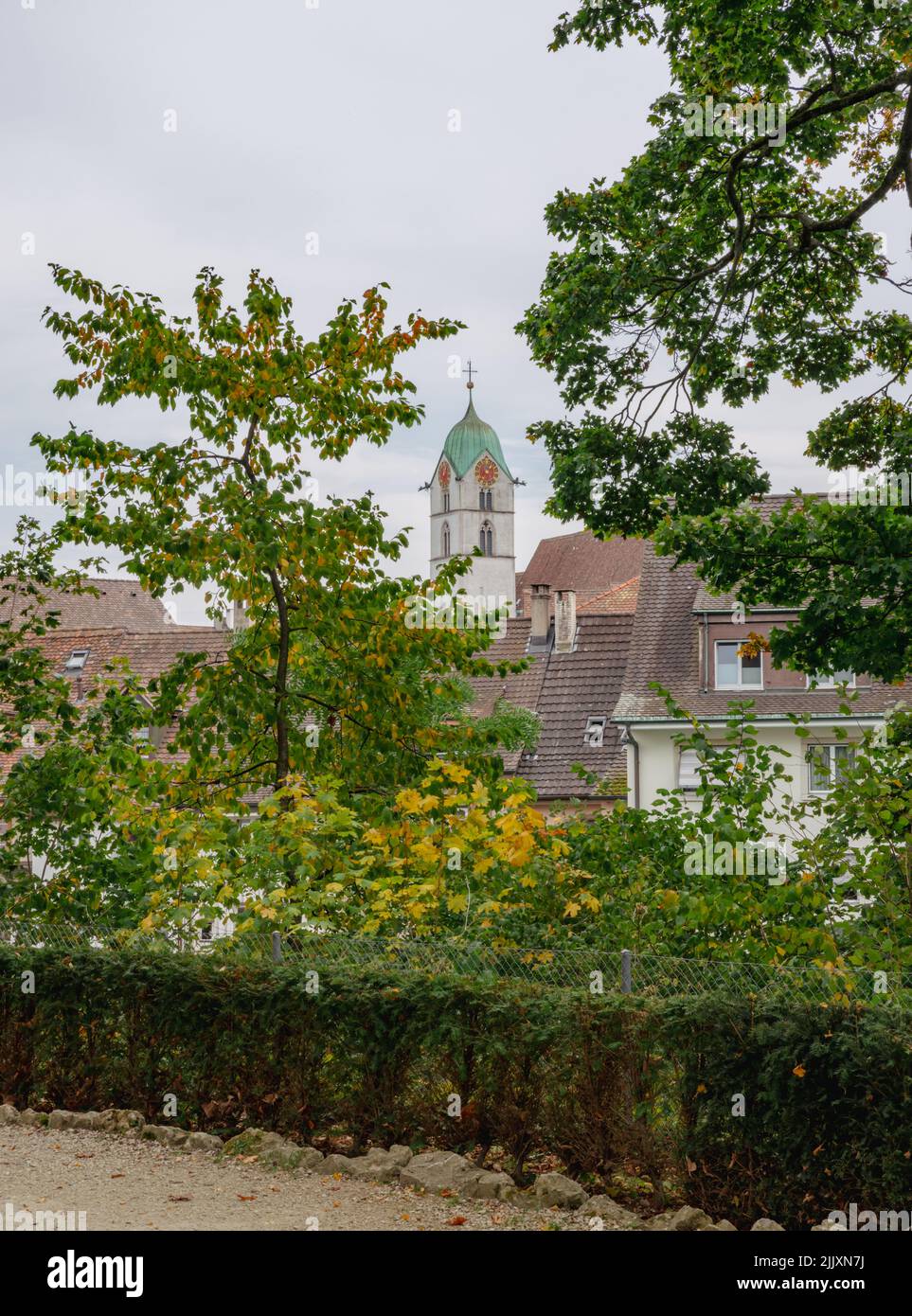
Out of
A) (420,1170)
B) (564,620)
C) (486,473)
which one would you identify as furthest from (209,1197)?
(486,473)

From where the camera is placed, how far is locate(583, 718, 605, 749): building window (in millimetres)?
38250

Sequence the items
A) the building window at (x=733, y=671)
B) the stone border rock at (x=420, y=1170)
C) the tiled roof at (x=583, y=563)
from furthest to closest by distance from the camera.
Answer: the tiled roof at (x=583, y=563), the building window at (x=733, y=671), the stone border rock at (x=420, y=1170)

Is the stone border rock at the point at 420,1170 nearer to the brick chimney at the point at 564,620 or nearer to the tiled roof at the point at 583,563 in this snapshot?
the brick chimney at the point at 564,620

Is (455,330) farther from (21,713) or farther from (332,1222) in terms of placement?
(332,1222)

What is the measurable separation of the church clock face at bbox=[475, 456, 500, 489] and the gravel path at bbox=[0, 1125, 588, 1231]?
4794 inches

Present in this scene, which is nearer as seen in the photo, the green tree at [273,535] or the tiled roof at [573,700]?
the green tree at [273,535]

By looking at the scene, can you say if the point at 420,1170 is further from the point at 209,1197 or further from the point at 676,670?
the point at 676,670

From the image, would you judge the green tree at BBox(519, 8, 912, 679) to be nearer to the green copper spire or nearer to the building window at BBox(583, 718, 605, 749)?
the building window at BBox(583, 718, 605, 749)

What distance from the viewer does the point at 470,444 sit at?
130 m

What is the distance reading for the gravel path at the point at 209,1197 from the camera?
701cm

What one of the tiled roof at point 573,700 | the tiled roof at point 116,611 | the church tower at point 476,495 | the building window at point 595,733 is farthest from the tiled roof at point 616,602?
the church tower at point 476,495

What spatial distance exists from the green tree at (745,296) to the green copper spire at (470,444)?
113 m

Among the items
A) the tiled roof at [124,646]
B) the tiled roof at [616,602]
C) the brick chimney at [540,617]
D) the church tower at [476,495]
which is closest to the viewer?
the tiled roof at [124,646]

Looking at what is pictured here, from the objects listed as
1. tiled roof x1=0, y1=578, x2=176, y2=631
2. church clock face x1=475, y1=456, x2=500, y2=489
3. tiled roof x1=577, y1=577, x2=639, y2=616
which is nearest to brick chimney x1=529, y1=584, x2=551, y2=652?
tiled roof x1=577, y1=577, x2=639, y2=616
